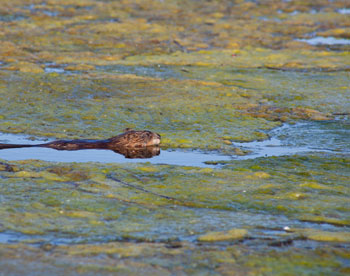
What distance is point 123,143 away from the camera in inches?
357

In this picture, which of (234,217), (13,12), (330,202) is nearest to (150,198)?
(234,217)

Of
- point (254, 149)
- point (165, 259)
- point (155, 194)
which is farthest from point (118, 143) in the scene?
point (165, 259)

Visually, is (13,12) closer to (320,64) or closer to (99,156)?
(320,64)

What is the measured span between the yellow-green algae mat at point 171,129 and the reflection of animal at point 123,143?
1.53 ft

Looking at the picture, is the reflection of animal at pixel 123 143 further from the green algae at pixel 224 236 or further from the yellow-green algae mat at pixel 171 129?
the green algae at pixel 224 236

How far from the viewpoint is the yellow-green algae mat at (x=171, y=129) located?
5.60 meters

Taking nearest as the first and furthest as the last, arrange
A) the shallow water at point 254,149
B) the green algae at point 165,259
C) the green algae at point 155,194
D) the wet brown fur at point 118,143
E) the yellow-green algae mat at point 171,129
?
the green algae at point 165,259 < the yellow-green algae mat at point 171,129 < the green algae at point 155,194 < the shallow water at point 254,149 < the wet brown fur at point 118,143

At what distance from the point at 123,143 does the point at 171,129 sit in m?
1.24

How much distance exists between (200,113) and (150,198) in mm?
4257

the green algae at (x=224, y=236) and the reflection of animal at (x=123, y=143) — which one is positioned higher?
the reflection of animal at (x=123, y=143)

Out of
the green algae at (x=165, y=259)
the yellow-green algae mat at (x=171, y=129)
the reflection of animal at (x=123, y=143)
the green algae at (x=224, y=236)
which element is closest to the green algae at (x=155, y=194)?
the yellow-green algae mat at (x=171, y=129)

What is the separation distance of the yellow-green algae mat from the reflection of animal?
1.53 ft

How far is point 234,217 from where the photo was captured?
254 inches

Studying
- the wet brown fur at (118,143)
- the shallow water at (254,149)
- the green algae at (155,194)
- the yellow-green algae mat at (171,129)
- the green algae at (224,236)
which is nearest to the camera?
the yellow-green algae mat at (171,129)
